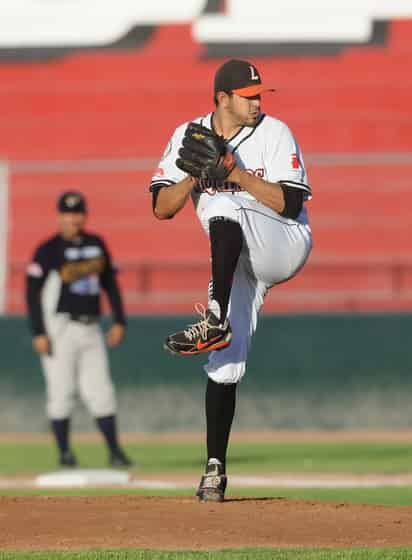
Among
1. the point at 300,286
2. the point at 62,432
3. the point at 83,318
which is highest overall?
the point at 300,286

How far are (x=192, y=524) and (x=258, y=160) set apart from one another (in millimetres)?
1708

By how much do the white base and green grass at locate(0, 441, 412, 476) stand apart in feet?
4.37

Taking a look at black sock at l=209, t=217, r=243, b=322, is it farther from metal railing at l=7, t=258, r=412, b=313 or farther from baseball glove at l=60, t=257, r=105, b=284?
metal railing at l=7, t=258, r=412, b=313

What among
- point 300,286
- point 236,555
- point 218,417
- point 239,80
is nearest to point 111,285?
point 300,286

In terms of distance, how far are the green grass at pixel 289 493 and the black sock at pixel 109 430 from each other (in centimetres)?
191

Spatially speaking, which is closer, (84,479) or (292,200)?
(292,200)

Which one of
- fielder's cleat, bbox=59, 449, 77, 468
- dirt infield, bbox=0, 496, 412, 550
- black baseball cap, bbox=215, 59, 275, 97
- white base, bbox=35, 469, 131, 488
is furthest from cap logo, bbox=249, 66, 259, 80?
fielder's cleat, bbox=59, 449, 77, 468

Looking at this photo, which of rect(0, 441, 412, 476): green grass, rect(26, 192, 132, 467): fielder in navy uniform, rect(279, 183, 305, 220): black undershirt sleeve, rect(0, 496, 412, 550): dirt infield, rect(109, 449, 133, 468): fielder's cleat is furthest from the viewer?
rect(26, 192, 132, 467): fielder in navy uniform

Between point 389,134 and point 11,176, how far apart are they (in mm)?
4641

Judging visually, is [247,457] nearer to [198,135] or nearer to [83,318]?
[83,318]

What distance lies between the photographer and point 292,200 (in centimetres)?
686

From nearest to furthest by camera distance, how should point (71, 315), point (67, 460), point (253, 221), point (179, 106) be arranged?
1. point (253, 221)
2. point (67, 460)
3. point (71, 315)
4. point (179, 106)

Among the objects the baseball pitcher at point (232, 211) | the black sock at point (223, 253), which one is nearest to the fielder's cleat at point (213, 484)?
the baseball pitcher at point (232, 211)

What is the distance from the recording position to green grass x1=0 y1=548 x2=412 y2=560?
18.5ft
